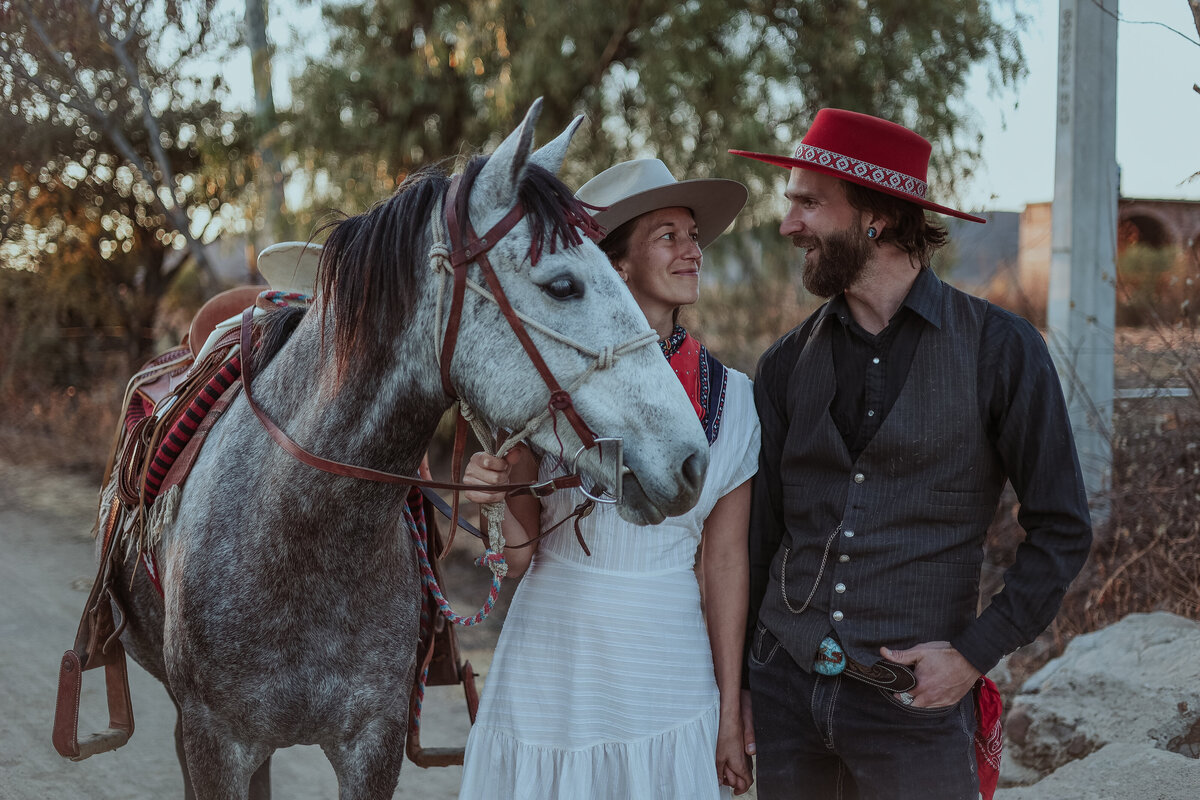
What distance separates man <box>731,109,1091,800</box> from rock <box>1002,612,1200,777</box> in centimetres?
180

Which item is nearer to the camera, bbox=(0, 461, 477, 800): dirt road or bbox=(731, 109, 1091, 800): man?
bbox=(731, 109, 1091, 800): man

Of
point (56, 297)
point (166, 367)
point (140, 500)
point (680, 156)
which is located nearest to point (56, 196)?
point (56, 297)

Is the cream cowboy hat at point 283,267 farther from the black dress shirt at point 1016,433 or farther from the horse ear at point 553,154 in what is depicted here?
the black dress shirt at point 1016,433

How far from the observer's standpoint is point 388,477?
1.76 meters

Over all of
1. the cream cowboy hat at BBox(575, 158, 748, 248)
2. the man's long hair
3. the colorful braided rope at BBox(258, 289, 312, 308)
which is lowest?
the colorful braided rope at BBox(258, 289, 312, 308)

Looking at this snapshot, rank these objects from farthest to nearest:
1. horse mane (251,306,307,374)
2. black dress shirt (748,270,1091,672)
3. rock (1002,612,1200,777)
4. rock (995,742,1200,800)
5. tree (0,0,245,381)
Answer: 1. tree (0,0,245,381)
2. rock (1002,612,1200,777)
3. rock (995,742,1200,800)
4. horse mane (251,306,307,374)
5. black dress shirt (748,270,1091,672)

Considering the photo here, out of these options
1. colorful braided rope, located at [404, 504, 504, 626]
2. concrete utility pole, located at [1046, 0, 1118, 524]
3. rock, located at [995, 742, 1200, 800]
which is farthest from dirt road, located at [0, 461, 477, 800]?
concrete utility pole, located at [1046, 0, 1118, 524]

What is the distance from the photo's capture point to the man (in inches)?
70.5

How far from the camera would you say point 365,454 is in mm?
1766

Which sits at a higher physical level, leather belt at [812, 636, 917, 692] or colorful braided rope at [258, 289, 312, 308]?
colorful braided rope at [258, 289, 312, 308]

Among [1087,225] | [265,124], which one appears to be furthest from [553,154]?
[265,124]

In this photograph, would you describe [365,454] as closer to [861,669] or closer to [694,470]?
[694,470]

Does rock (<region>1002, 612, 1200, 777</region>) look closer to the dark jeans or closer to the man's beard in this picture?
the dark jeans

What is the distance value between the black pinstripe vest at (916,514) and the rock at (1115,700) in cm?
185
